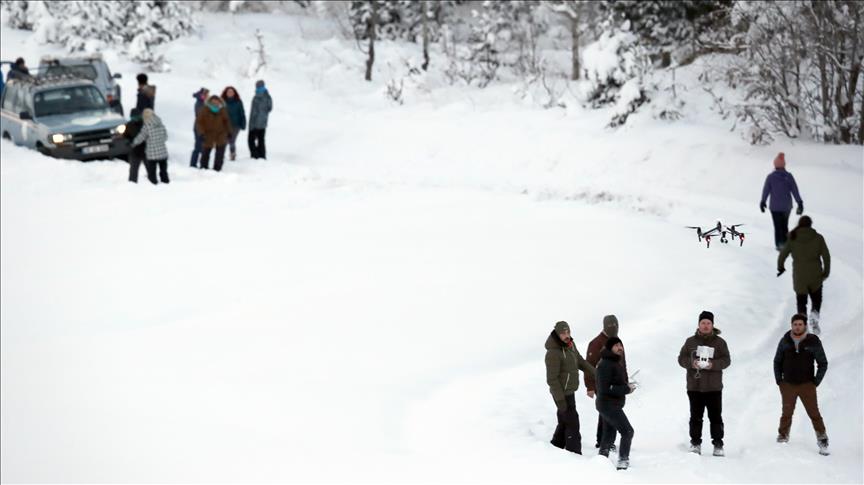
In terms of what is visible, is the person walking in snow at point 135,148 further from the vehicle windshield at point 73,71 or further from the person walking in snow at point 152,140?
the vehicle windshield at point 73,71

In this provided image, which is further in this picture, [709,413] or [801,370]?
[801,370]

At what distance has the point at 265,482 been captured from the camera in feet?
30.7

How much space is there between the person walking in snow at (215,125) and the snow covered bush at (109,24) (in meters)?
13.7

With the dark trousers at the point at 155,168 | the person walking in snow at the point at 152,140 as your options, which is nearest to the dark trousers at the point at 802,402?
the person walking in snow at the point at 152,140

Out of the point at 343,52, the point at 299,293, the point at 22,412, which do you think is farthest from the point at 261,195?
the point at 343,52

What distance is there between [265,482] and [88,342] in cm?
482

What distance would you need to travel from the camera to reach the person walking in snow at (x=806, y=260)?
12.1m

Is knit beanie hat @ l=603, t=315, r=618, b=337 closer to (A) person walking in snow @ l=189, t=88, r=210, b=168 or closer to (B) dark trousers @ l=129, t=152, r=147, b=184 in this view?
(B) dark trousers @ l=129, t=152, r=147, b=184

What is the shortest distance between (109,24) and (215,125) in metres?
16.2

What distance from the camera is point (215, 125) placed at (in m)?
21.3

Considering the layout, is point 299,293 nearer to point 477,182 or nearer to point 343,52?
point 477,182

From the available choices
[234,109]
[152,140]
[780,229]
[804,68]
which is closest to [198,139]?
[234,109]

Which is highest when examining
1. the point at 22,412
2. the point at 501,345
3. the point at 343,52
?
the point at 343,52

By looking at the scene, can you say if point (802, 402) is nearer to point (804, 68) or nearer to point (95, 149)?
point (804, 68)
